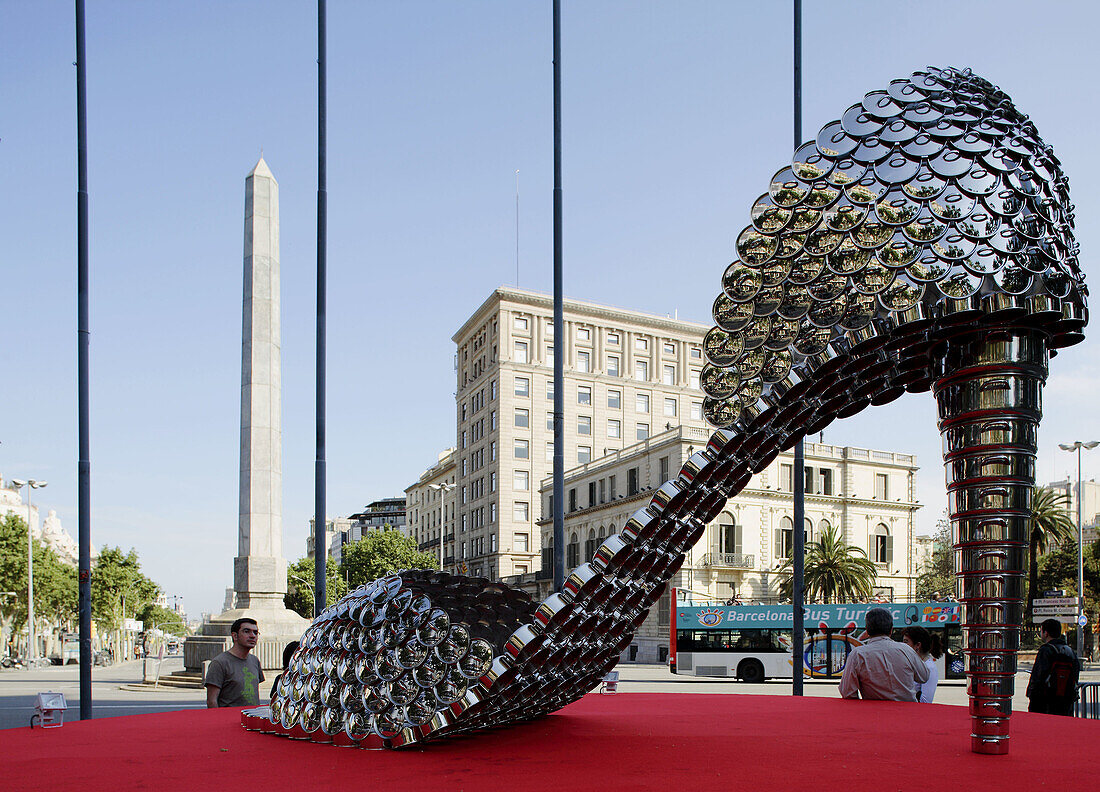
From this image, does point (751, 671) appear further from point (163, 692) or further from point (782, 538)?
point (782, 538)

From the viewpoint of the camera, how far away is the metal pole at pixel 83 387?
34.3 feet

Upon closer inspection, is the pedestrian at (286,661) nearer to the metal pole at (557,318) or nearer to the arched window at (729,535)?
the metal pole at (557,318)

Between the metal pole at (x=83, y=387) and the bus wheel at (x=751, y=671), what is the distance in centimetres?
2938

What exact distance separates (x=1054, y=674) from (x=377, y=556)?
2729 inches

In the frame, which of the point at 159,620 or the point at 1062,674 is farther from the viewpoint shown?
the point at 159,620

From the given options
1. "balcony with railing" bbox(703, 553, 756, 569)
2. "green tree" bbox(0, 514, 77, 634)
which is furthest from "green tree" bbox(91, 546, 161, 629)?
"balcony with railing" bbox(703, 553, 756, 569)

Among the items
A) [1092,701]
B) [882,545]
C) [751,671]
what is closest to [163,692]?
[751,671]

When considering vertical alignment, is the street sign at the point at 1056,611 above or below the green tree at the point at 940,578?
above

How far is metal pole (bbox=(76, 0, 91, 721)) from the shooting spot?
1045 centimetres

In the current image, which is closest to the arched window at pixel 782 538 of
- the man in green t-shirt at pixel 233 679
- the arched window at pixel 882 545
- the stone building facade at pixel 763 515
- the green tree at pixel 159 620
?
the stone building facade at pixel 763 515

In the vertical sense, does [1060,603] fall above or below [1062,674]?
below

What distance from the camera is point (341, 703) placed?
674 centimetres

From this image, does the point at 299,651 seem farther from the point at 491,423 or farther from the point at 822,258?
the point at 491,423

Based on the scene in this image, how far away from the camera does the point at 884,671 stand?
9.22m
